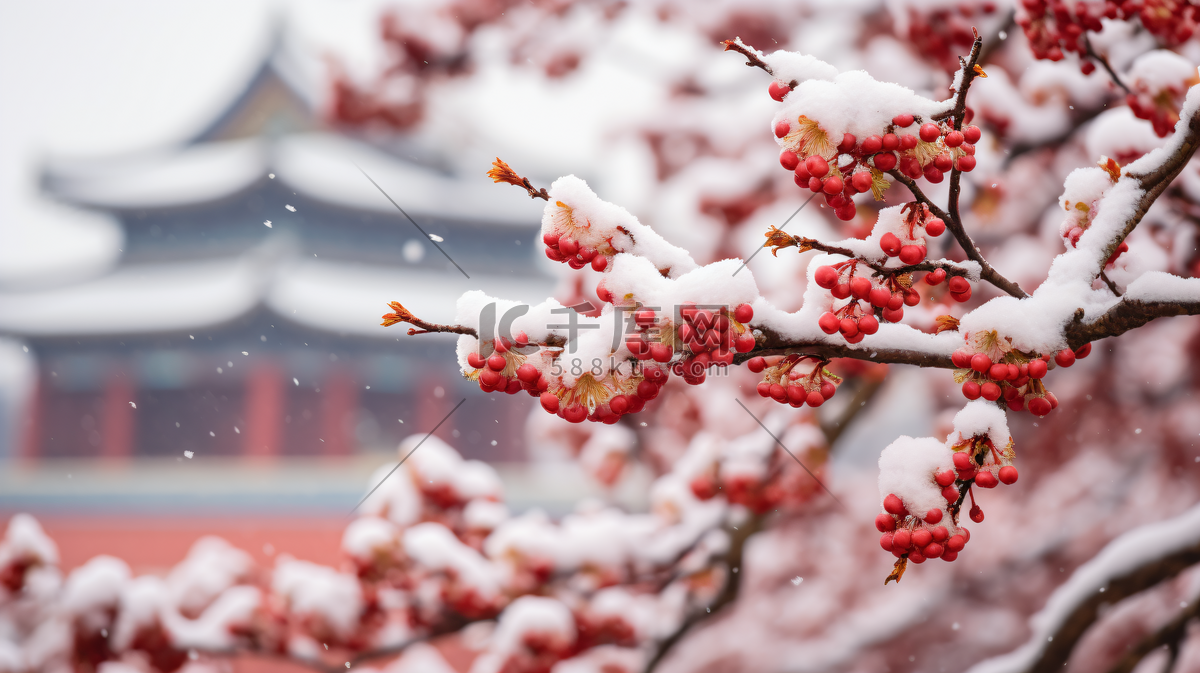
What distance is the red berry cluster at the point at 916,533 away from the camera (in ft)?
3.59

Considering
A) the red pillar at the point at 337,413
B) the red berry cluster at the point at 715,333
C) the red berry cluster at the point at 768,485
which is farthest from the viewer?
the red pillar at the point at 337,413

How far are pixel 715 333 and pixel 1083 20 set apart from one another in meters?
1.61

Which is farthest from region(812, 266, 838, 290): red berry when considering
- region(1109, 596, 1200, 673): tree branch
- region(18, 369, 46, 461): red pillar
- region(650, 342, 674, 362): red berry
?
region(18, 369, 46, 461): red pillar

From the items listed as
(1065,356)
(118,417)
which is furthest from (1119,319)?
(118,417)

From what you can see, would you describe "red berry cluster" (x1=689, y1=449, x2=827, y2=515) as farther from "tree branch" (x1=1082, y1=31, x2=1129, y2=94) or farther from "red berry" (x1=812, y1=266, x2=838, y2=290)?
"red berry" (x1=812, y1=266, x2=838, y2=290)

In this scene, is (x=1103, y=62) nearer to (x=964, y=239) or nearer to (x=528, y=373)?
(x=964, y=239)

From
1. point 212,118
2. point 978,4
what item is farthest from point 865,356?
point 212,118

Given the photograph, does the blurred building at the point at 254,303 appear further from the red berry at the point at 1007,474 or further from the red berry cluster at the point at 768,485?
the red berry at the point at 1007,474

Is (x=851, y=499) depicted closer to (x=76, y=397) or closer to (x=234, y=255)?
(x=234, y=255)

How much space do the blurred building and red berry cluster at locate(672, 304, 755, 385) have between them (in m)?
13.8

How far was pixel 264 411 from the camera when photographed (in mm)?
15141

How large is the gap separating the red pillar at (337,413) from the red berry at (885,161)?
15.7 meters

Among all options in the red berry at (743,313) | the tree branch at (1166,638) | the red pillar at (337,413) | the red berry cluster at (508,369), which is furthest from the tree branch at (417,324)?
the red pillar at (337,413)

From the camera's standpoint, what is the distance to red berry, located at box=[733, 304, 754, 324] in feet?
3.42
